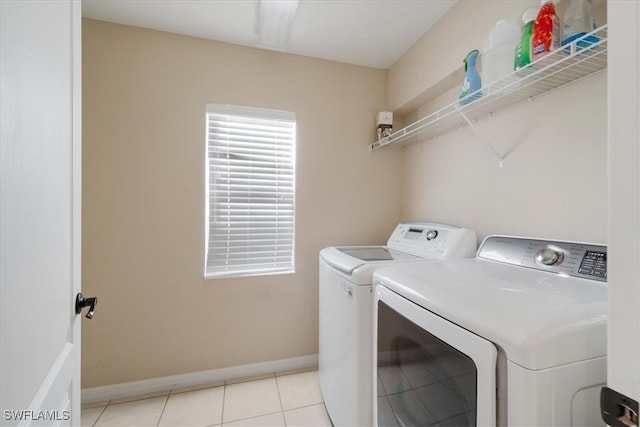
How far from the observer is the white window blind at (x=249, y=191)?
6.50ft

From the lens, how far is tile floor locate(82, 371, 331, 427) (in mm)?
1602

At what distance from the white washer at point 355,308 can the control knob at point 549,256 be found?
388 millimetres

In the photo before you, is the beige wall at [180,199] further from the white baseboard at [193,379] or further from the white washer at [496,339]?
the white washer at [496,339]

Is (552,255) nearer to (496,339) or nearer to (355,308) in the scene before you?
(496,339)

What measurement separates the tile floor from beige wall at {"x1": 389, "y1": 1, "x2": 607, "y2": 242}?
62.7 inches

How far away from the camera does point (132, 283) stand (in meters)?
1.83

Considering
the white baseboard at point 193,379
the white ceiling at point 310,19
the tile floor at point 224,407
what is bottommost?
the tile floor at point 224,407

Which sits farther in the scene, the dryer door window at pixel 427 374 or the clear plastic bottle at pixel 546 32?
the clear plastic bottle at pixel 546 32

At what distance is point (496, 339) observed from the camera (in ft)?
1.85

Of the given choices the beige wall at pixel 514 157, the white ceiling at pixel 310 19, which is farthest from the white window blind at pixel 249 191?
the beige wall at pixel 514 157

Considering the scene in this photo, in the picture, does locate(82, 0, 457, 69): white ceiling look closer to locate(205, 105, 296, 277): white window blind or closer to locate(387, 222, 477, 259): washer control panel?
locate(205, 105, 296, 277): white window blind

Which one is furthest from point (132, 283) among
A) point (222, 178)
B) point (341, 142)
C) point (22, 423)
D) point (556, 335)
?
point (556, 335)

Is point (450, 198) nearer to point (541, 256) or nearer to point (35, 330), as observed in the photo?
point (541, 256)

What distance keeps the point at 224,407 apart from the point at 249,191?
1.52 metres
